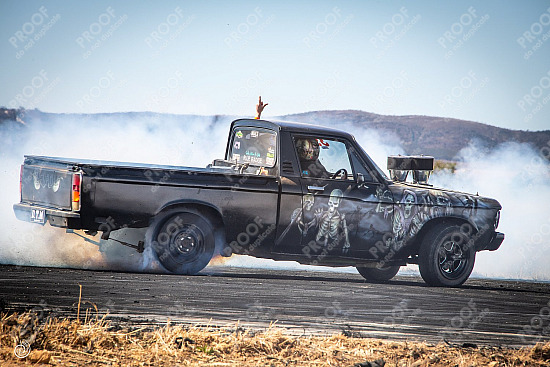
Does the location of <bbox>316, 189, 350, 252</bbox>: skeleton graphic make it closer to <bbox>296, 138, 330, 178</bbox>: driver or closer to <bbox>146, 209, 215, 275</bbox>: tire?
<bbox>296, 138, 330, 178</bbox>: driver

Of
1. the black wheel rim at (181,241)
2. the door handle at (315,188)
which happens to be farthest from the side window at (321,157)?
the black wheel rim at (181,241)

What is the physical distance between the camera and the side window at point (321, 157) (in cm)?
1001

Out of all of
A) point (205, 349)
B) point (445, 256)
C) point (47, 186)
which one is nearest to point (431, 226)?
point (445, 256)

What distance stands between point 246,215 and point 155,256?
50.3 inches

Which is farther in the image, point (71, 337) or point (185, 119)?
point (185, 119)

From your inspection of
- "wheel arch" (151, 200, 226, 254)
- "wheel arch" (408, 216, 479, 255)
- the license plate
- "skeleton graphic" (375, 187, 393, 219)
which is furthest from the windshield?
the license plate

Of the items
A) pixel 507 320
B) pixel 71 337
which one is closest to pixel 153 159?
pixel 507 320

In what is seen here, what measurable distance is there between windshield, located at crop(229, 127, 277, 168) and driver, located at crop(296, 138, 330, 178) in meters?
0.36

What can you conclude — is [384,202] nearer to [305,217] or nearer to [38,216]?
[305,217]

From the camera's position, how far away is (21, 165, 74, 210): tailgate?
29.8ft

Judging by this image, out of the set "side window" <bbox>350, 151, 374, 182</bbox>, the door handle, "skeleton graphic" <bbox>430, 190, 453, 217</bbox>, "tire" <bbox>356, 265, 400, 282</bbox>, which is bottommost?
"tire" <bbox>356, 265, 400, 282</bbox>

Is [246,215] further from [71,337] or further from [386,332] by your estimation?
[71,337]

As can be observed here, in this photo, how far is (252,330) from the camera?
19.9ft

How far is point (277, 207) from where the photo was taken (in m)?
9.59
